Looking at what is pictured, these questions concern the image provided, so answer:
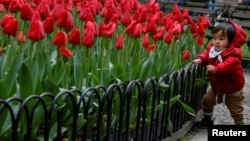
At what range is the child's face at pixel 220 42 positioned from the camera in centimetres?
491

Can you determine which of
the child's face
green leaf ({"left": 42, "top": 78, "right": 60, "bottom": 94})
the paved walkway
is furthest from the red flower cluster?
the paved walkway

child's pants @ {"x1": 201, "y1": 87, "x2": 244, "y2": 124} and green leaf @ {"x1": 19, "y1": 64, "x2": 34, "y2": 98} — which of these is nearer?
green leaf @ {"x1": 19, "y1": 64, "x2": 34, "y2": 98}

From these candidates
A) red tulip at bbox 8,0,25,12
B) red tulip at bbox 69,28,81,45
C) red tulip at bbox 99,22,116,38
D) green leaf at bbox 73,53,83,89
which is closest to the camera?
red tulip at bbox 69,28,81,45

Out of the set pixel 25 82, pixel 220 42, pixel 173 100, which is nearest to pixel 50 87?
pixel 25 82

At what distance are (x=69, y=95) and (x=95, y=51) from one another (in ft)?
5.46

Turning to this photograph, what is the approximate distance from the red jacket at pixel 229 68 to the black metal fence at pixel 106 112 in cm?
18

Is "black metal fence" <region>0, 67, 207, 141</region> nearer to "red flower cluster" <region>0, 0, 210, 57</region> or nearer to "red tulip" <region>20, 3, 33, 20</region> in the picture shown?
"red flower cluster" <region>0, 0, 210, 57</region>

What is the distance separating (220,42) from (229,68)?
1.02 ft

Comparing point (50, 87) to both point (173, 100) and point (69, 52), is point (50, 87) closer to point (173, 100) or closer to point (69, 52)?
point (69, 52)

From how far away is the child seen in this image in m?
4.79

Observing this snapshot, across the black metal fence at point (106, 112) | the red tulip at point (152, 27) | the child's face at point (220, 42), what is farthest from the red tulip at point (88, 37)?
the child's face at point (220, 42)

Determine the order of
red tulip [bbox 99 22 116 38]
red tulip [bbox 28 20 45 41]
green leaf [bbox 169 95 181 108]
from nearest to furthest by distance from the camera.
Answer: red tulip [bbox 28 20 45 41], red tulip [bbox 99 22 116 38], green leaf [bbox 169 95 181 108]

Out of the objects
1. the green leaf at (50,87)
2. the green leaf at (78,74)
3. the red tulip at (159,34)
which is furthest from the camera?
the red tulip at (159,34)

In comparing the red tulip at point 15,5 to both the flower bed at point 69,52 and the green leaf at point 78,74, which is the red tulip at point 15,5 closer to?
the flower bed at point 69,52
